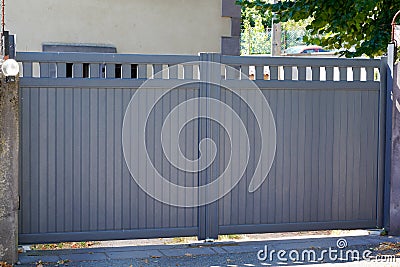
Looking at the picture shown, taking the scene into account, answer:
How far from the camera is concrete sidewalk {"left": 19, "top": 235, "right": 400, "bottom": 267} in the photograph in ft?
19.5

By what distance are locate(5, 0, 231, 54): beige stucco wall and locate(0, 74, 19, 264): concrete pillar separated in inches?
127

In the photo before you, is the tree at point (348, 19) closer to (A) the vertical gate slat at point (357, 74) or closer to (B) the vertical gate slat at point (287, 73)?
(A) the vertical gate slat at point (357, 74)

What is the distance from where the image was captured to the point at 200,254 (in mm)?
6281

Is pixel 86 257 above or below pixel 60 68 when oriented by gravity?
below

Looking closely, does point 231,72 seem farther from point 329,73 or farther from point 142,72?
point 329,73

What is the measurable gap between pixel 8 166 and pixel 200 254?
200cm

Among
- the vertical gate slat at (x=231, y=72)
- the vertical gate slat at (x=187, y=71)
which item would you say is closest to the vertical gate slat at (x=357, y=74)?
the vertical gate slat at (x=231, y=72)

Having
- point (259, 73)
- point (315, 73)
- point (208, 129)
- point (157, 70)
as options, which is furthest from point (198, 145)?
point (315, 73)

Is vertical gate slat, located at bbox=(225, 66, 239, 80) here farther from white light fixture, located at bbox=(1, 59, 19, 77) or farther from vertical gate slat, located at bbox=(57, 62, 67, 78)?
white light fixture, located at bbox=(1, 59, 19, 77)

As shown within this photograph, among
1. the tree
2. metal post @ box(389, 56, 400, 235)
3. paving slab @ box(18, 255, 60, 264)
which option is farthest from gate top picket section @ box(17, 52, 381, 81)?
paving slab @ box(18, 255, 60, 264)

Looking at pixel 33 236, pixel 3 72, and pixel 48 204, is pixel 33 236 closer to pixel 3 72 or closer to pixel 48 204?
pixel 48 204

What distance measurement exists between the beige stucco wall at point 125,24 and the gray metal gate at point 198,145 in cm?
278

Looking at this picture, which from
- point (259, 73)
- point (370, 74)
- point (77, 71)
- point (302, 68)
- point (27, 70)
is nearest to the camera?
point (27, 70)

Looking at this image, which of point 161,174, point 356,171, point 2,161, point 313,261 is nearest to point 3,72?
point 2,161
